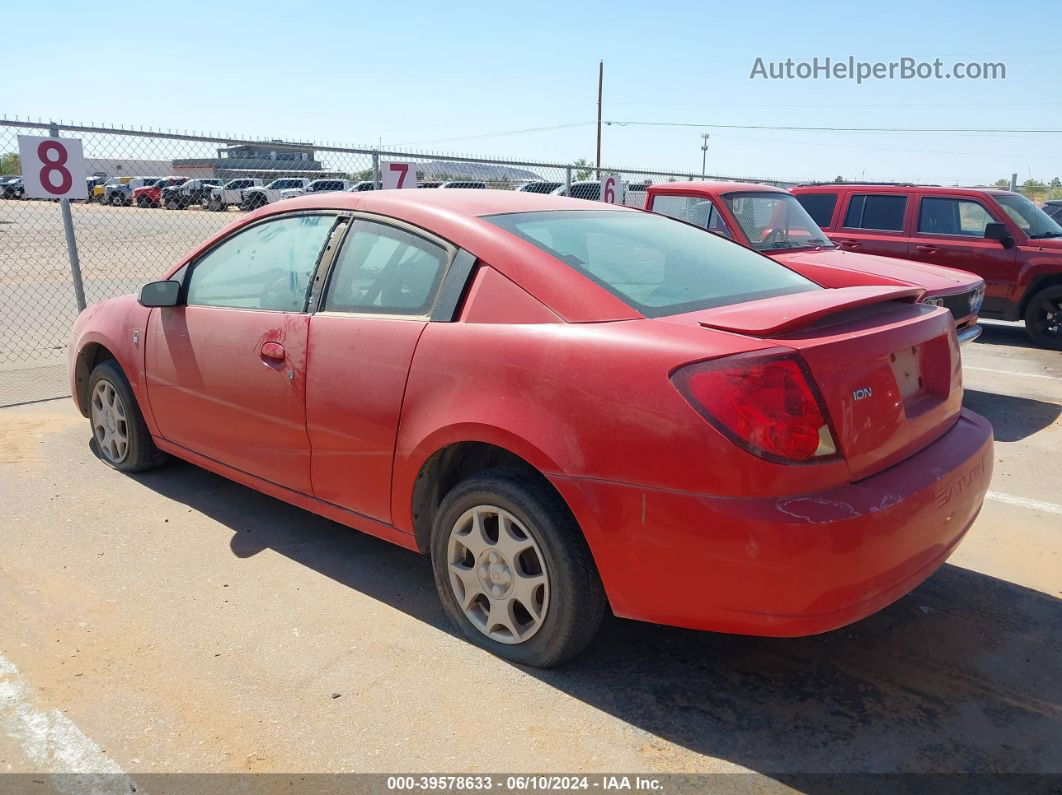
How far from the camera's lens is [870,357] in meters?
2.66

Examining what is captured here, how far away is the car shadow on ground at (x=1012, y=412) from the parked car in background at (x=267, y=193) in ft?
29.8

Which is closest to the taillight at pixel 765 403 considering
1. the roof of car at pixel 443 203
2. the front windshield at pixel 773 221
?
the roof of car at pixel 443 203

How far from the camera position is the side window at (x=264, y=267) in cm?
374

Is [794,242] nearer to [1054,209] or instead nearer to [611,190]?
[611,190]

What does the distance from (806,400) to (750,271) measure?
1.20 meters

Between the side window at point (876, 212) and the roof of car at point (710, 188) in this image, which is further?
the side window at point (876, 212)

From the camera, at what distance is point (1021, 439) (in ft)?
19.6

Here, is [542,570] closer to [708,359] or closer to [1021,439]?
[708,359]

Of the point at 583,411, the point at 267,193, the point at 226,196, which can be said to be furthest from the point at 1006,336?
the point at 267,193

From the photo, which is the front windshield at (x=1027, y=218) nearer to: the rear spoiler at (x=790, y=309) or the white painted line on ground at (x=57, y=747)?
the rear spoiler at (x=790, y=309)

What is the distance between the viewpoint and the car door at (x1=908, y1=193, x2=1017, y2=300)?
32.5ft

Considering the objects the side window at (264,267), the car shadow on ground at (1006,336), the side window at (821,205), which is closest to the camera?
the side window at (264,267)

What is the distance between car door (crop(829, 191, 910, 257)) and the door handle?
794 cm

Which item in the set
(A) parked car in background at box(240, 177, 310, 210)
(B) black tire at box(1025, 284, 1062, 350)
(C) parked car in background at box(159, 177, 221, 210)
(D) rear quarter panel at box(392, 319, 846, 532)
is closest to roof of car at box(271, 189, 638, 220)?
(D) rear quarter panel at box(392, 319, 846, 532)
